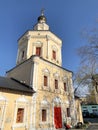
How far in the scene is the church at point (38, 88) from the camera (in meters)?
13.5

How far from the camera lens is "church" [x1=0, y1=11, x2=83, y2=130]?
13.5 metres

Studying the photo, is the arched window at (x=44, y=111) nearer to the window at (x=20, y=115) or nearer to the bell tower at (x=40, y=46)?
the window at (x=20, y=115)

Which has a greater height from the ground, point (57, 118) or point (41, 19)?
point (41, 19)

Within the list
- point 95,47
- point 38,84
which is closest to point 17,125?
point 38,84

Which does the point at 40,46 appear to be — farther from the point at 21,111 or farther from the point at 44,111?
the point at 21,111

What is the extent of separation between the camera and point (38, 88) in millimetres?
15930

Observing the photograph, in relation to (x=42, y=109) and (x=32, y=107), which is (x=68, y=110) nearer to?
(x=42, y=109)

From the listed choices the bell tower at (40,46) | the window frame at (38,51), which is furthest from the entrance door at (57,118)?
the window frame at (38,51)

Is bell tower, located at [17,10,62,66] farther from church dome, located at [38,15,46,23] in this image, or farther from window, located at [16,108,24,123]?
window, located at [16,108,24,123]

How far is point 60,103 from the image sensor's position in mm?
18156

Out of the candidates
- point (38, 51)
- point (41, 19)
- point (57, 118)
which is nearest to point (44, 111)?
point (57, 118)

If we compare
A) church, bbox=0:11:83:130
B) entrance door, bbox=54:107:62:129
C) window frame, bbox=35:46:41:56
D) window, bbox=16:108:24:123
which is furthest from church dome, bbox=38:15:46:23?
window, bbox=16:108:24:123

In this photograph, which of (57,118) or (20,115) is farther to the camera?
(57,118)

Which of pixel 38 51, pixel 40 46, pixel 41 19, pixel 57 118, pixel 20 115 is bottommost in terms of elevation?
pixel 57 118
